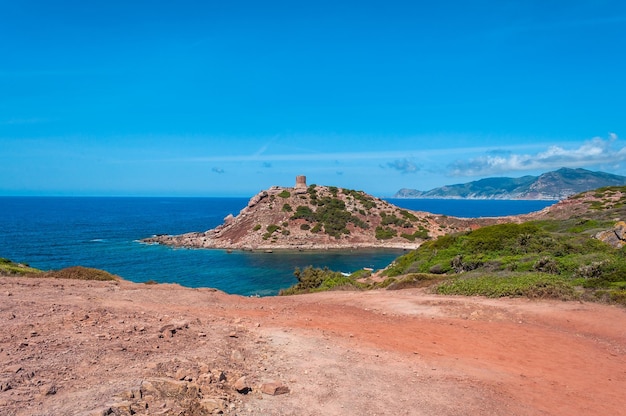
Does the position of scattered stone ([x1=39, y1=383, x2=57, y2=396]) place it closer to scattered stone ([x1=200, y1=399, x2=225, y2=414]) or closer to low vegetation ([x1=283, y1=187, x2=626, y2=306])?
scattered stone ([x1=200, y1=399, x2=225, y2=414])

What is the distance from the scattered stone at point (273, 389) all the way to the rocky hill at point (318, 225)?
199ft

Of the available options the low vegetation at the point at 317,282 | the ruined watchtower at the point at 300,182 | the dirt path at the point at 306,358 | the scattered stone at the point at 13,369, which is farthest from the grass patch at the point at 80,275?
the ruined watchtower at the point at 300,182

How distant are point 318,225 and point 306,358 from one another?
66.6 meters

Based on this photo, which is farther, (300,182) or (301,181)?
(301,181)

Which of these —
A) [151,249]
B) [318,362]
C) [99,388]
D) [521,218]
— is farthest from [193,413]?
[521,218]

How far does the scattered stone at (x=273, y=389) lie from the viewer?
764 centimetres

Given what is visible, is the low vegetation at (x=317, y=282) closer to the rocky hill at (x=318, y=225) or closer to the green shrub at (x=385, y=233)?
the rocky hill at (x=318, y=225)

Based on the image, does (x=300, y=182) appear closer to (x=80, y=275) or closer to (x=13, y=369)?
(x=80, y=275)

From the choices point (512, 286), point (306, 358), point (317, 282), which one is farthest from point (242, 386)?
point (317, 282)

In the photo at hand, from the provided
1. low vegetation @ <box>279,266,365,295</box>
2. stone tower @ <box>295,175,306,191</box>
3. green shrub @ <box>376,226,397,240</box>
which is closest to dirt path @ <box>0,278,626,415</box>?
low vegetation @ <box>279,266,365,295</box>

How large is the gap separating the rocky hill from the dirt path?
5481 centimetres

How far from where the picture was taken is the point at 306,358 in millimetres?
9695

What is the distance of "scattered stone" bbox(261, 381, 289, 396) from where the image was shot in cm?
764

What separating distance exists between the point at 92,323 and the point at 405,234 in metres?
68.3
